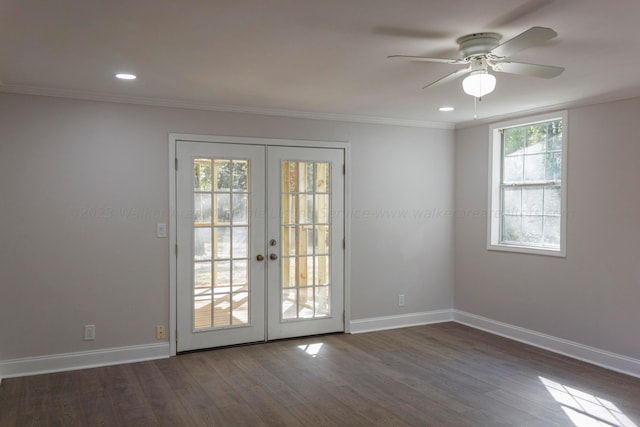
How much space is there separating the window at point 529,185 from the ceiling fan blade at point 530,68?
206 centimetres

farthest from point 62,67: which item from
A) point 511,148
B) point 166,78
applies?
point 511,148

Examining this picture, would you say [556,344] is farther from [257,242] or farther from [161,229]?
[161,229]

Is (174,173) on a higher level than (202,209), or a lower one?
higher

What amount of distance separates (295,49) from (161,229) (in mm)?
2292

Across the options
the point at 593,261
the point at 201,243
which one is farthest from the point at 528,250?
the point at 201,243

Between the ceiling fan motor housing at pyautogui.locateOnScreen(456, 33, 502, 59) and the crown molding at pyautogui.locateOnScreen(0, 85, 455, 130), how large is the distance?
2.42 metres

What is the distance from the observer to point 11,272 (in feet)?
13.0

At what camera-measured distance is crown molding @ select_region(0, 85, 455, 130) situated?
398cm

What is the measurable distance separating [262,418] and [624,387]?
280cm

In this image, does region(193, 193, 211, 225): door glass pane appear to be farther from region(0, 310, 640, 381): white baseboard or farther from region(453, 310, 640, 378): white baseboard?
region(453, 310, 640, 378): white baseboard

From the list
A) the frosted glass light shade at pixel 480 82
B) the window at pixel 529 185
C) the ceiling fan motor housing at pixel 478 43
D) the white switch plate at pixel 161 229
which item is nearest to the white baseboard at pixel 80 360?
the white switch plate at pixel 161 229

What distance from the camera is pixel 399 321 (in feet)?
18.4

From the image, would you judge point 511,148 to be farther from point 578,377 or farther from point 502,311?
point 578,377

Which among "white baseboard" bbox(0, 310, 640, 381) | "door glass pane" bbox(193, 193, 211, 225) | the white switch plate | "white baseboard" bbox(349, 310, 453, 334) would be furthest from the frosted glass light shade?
"white baseboard" bbox(349, 310, 453, 334)
